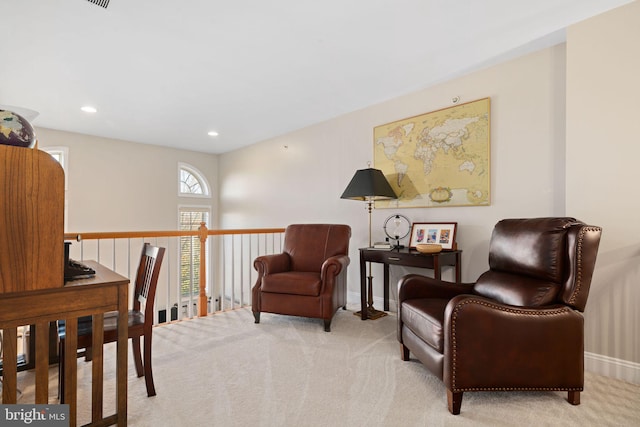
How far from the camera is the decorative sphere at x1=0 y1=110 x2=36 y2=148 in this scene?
3.83 ft

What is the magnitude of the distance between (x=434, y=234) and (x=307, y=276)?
4.35ft

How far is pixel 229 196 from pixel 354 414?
5362mm

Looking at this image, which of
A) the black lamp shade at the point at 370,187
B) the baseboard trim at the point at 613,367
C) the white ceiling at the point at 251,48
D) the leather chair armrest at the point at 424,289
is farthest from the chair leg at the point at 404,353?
the white ceiling at the point at 251,48

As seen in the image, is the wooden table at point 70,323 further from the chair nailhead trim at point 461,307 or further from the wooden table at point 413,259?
the wooden table at point 413,259

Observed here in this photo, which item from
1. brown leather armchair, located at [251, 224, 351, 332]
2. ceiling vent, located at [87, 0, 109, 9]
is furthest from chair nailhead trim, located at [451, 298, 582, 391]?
ceiling vent, located at [87, 0, 109, 9]

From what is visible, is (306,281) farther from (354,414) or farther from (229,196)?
(229,196)

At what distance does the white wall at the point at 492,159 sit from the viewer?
8.59 ft

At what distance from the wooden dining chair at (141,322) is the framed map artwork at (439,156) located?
2.54 m

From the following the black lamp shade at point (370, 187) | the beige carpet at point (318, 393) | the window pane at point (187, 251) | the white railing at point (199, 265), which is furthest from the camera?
the window pane at point (187, 251)

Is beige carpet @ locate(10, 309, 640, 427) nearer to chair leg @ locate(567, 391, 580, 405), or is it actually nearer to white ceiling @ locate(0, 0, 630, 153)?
chair leg @ locate(567, 391, 580, 405)

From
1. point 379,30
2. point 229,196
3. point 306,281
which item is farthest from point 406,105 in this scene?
point 229,196

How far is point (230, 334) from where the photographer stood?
9.61 ft

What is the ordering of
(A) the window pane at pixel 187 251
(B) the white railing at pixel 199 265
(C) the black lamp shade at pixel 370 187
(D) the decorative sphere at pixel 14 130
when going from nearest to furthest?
(D) the decorative sphere at pixel 14 130, (C) the black lamp shade at pixel 370 187, (B) the white railing at pixel 199 265, (A) the window pane at pixel 187 251

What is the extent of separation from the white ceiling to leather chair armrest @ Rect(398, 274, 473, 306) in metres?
1.89
